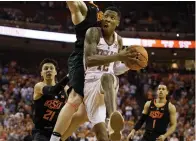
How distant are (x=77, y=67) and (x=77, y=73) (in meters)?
0.08

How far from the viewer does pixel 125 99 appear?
60.1ft

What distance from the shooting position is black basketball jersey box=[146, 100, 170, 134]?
7.83 metres

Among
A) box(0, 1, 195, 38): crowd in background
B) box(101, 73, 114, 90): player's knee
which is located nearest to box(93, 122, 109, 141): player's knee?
box(101, 73, 114, 90): player's knee

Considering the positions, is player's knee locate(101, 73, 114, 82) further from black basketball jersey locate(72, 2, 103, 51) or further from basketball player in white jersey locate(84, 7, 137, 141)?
black basketball jersey locate(72, 2, 103, 51)

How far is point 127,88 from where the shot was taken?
19516mm

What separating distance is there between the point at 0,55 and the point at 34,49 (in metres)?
2.05

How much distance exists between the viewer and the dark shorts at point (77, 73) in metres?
5.25

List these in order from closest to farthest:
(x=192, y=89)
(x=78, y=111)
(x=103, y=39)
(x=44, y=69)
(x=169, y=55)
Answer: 1. (x=103, y=39)
2. (x=78, y=111)
3. (x=44, y=69)
4. (x=192, y=89)
5. (x=169, y=55)

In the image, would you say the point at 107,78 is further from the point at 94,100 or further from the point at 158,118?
the point at 158,118

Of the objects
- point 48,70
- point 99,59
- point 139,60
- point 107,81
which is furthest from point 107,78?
point 48,70

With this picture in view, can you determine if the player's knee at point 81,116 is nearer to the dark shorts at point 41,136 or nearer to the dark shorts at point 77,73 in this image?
the dark shorts at point 77,73

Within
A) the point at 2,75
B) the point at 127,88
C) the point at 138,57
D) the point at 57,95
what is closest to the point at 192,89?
the point at 127,88

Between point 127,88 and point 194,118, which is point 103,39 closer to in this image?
point 194,118

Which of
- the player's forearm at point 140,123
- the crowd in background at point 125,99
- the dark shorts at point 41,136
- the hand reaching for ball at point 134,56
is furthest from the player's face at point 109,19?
the crowd in background at point 125,99
